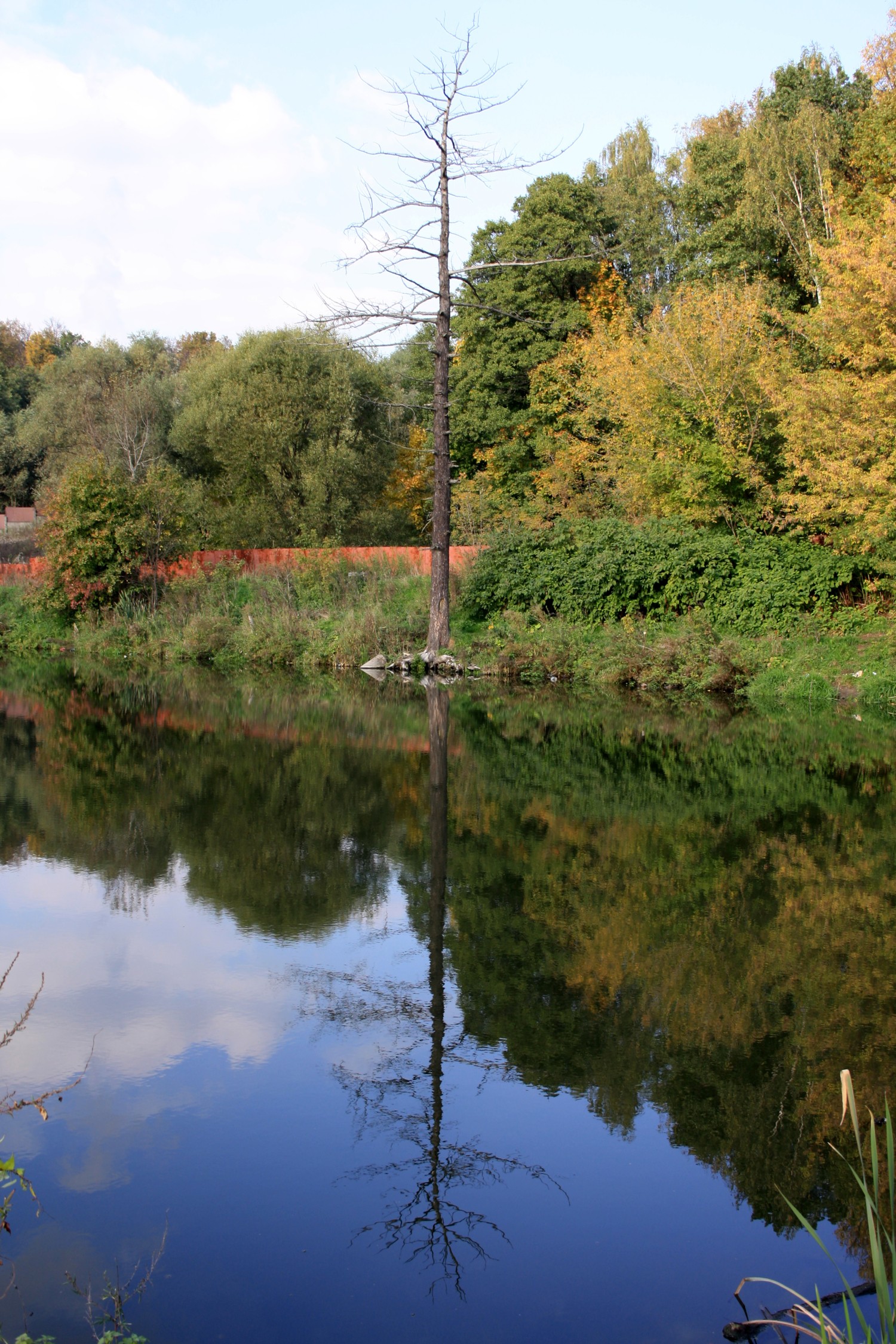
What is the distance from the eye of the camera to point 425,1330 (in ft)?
9.31

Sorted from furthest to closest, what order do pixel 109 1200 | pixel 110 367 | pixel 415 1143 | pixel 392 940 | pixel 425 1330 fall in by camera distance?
pixel 110 367 → pixel 392 940 → pixel 415 1143 → pixel 109 1200 → pixel 425 1330

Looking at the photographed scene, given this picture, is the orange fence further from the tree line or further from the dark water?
the dark water

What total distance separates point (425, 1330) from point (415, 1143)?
3.03ft

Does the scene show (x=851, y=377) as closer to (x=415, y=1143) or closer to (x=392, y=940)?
(x=392, y=940)

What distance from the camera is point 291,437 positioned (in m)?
39.2

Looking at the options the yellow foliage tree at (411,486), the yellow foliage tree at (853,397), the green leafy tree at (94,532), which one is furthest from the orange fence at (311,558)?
the yellow foliage tree at (411,486)

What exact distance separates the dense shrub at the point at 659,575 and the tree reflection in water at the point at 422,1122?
1677 cm

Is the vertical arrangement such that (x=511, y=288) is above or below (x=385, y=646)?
above

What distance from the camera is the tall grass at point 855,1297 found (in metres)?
1.91

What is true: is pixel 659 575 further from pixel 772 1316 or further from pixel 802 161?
pixel 772 1316

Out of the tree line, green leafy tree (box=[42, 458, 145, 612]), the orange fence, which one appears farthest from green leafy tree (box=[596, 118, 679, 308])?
green leafy tree (box=[42, 458, 145, 612])

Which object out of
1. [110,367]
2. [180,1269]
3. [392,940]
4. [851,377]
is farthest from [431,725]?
[110,367]

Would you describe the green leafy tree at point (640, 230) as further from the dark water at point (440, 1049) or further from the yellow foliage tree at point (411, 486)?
the dark water at point (440, 1049)

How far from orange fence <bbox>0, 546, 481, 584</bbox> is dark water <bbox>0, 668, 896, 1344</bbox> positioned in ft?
64.7
